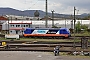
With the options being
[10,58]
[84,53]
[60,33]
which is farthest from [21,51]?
[60,33]

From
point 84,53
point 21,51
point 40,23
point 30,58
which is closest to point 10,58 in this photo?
point 30,58

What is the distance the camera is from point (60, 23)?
88500mm

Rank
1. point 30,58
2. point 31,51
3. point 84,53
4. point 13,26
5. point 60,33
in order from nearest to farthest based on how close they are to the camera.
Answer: point 30,58 < point 84,53 < point 31,51 < point 60,33 < point 13,26

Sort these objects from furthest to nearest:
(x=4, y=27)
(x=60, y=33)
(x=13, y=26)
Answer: (x=4, y=27), (x=13, y=26), (x=60, y=33)

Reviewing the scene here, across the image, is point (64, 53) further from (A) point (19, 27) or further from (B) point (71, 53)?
(A) point (19, 27)

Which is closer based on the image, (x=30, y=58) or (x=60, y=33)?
Answer: (x=30, y=58)

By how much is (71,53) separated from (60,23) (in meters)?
64.0

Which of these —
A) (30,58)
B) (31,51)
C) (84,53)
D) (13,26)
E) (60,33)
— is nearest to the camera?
(30,58)

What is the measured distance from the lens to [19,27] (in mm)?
73062

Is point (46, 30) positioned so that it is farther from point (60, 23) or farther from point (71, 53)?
point (60, 23)

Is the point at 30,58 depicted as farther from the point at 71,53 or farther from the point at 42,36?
the point at 42,36

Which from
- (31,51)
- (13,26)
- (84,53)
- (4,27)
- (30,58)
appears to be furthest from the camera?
(4,27)

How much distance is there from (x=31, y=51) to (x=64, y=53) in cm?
446

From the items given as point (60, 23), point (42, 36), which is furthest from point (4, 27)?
point (42, 36)
